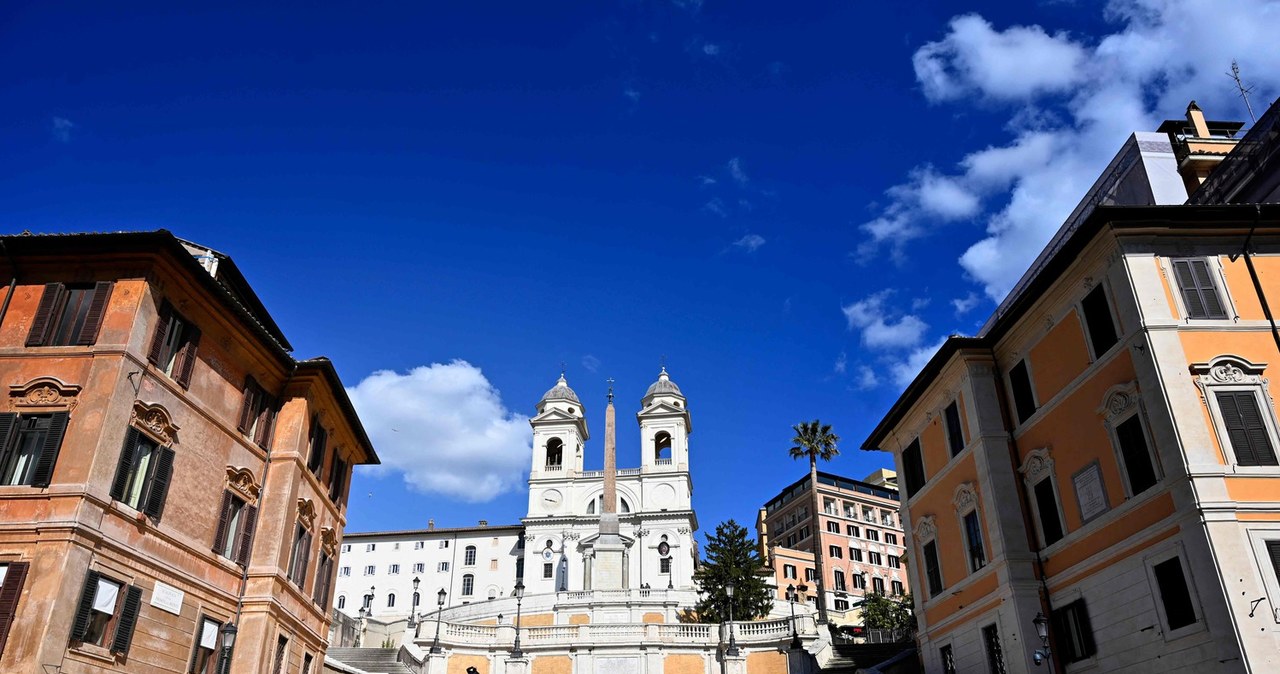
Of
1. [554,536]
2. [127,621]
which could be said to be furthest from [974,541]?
[554,536]

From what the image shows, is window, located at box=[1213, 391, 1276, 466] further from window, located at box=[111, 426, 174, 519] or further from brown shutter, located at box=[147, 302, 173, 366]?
brown shutter, located at box=[147, 302, 173, 366]

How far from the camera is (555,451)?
4124 inches

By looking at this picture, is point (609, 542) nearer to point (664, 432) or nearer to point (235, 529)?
point (664, 432)

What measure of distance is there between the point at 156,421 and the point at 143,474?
1229 millimetres

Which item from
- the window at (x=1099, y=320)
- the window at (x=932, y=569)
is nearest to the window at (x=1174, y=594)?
the window at (x=1099, y=320)

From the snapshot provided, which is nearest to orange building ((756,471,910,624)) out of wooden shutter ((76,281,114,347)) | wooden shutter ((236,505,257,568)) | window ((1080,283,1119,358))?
window ((1080,283,1119,358))

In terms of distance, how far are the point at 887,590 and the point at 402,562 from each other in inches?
2253

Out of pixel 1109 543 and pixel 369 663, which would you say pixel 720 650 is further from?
pixel 1109 543

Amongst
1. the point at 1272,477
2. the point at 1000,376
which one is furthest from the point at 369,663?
the point at 1272,477

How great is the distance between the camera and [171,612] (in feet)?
68.1

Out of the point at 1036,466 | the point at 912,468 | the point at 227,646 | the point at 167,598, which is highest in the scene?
the point at 912,468

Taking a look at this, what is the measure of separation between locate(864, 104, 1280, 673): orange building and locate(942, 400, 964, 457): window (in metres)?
0.08

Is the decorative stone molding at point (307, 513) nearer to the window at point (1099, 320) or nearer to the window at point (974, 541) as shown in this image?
the window at point (974, 541)

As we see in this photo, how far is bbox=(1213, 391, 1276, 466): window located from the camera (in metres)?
19.7
